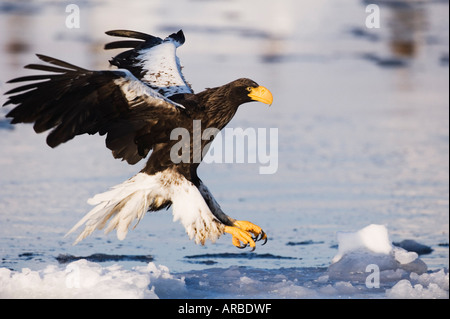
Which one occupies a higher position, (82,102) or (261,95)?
(261,95)

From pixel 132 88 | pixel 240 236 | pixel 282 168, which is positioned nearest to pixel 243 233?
pixel 240 236

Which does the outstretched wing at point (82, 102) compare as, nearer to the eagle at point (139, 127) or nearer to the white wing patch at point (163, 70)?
the eagle at point (139, 127)

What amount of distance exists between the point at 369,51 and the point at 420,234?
21.7 ft

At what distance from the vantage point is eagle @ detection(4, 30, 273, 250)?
15.9ft

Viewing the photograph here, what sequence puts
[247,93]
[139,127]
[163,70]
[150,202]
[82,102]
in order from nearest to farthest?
1. [82,102]
2. [139,127]
3. [150,202]
4. [247,93]
5. [163,70]

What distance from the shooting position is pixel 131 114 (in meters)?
5.11

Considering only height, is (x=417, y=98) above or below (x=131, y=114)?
above

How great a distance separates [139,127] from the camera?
5.26m

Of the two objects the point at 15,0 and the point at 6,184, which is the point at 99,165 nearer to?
the point at 6,184

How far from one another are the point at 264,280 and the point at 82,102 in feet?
4.87

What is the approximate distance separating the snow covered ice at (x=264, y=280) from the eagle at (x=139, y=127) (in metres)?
0.26

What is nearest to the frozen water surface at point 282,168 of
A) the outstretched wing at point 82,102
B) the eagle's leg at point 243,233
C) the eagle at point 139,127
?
the eagle's leg at point 243,233

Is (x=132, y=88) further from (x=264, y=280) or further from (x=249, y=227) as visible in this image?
(x=264, y=280)
